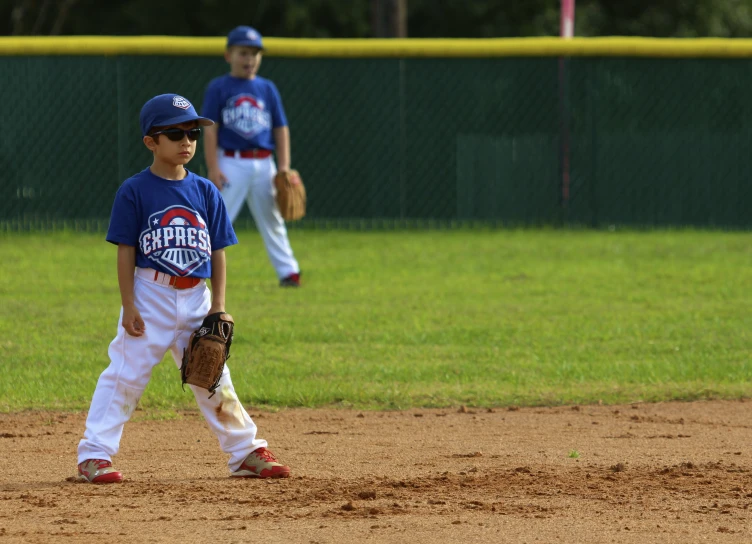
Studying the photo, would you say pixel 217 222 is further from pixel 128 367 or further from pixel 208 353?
pixel 128 367

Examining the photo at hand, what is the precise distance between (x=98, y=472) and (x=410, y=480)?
3.88ft

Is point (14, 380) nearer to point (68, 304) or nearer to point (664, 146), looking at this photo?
point (68, 304)

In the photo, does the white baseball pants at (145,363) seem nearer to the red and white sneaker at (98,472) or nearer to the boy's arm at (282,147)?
the red and white sneaker at (98,472)

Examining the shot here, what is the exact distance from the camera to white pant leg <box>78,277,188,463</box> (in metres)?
4.49

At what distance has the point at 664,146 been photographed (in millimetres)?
13938

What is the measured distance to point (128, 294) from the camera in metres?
4.43

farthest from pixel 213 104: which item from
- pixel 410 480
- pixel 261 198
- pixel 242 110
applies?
pixel 410 480

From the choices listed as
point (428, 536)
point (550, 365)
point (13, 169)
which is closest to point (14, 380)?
point (550, 365)

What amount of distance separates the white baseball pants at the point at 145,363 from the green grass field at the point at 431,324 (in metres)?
1.68

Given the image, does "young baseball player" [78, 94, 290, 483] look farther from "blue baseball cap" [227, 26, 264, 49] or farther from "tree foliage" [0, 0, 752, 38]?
"tree foliage" [0, 0, 752, 38]

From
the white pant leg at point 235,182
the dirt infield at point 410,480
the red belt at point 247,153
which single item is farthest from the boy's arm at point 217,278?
the red belt at point 247,153

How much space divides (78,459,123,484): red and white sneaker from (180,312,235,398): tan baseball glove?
0.46m

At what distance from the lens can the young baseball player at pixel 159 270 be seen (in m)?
4.45

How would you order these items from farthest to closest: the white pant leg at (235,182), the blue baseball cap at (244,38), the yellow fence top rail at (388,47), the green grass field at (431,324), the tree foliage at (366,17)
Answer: the tree foliage at (366,17) < the yellow fence top rail at (388,47) < the white pant leg at (235,182) < the blue baseball cap at (244,38) < the green grass field at (431,324)
